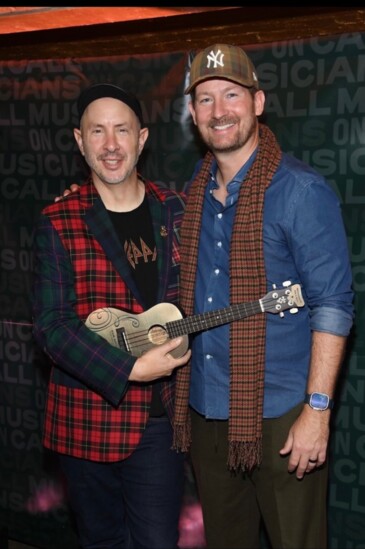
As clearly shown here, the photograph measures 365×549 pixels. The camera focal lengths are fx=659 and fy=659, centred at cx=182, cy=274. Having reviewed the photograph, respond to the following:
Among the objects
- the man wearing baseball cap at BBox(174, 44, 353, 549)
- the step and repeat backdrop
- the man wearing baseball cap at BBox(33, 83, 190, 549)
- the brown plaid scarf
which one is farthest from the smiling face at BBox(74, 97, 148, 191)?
the step and repeat backdrop

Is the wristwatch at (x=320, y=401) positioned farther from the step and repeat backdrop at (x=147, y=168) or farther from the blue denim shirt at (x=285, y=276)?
the step and repeat backdrop at (x=147, y=168)

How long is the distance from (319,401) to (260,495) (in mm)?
512

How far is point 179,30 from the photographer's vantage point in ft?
9.03

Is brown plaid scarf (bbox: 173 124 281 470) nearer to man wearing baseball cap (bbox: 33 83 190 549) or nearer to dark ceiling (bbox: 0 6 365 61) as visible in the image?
man wearing baseball cap (bbox: 33 83 190 549)

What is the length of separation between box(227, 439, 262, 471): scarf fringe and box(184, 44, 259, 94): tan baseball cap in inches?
46.8

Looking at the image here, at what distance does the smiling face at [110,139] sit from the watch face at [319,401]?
982 mm

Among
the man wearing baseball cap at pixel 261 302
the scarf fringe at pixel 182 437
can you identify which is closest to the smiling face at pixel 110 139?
the man wearing baseball cap at pixel 261 302

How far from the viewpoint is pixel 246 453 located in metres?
2.18

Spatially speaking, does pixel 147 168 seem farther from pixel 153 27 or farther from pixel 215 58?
pixel 215 58

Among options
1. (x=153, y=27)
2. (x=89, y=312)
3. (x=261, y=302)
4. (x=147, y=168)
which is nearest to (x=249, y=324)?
(x=261, y=302)

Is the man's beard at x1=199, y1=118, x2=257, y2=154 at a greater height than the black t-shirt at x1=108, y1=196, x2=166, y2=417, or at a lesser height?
greater

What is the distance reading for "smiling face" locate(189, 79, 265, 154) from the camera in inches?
85.0

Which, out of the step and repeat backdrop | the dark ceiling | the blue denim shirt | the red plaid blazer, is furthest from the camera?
the step and repeat backdrop

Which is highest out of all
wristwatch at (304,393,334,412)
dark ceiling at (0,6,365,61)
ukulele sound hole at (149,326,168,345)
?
dark ceiling at (0,6,365,61)
